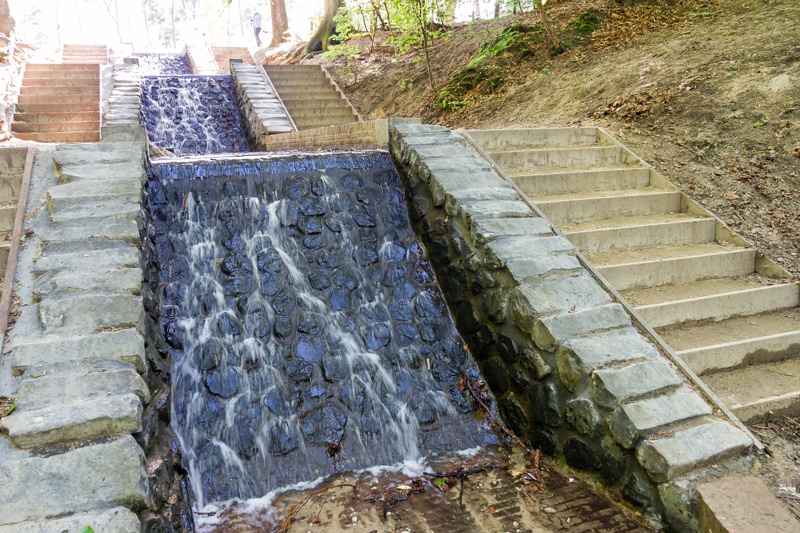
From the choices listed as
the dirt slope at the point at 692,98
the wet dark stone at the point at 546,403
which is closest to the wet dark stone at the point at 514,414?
the wet dark stone at the point at 546,403

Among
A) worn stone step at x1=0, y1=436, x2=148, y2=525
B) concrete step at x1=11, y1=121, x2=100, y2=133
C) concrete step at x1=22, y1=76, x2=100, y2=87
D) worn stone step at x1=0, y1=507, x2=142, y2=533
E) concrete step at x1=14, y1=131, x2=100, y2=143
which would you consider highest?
concrete step at x1=22, y1=76, x2=100, y2=87

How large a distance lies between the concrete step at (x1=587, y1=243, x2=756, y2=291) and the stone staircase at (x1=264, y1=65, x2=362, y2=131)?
783 cm

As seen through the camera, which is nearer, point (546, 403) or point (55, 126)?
point (546, 403)

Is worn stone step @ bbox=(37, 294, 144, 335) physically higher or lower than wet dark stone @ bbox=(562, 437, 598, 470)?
higher

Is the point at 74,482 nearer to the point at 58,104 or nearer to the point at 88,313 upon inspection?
the point at 88,313

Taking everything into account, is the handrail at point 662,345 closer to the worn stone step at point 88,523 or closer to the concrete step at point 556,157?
the concrete step at point 556,157

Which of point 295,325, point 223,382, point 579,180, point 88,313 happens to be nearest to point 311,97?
point 579,180

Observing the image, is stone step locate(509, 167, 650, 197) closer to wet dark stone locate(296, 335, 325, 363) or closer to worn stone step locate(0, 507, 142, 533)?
wet dark stone locate(296, 335, 325, 363)

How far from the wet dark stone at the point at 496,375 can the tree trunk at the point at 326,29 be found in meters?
13.0

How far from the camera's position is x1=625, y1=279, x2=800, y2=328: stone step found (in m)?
4.09

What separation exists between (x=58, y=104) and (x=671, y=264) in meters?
10.9

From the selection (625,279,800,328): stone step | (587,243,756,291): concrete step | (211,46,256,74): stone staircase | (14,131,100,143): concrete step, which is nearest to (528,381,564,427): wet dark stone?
(625,279,800,328): stone step

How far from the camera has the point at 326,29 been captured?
14742 mm

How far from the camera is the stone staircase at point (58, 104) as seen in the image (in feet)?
30.3
